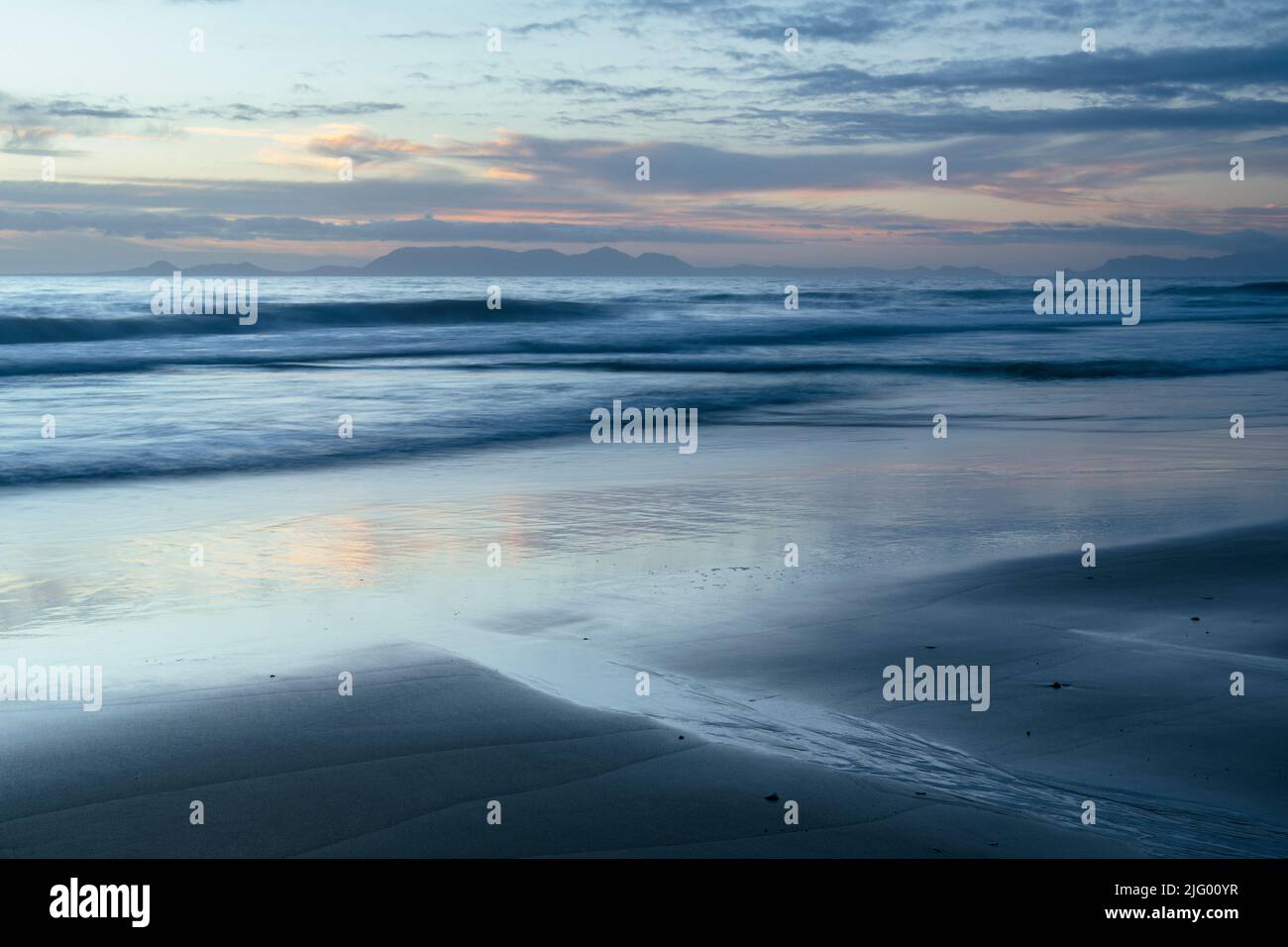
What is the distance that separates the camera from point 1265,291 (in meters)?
74.4

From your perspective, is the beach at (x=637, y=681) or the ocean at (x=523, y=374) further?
the ocean at (x=523, y=374)

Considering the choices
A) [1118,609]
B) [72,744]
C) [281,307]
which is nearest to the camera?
[72,744]

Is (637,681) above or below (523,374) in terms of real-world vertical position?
below

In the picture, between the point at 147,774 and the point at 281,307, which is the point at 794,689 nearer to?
the point at 147,774

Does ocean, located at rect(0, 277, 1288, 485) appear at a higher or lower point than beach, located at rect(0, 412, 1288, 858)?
higher

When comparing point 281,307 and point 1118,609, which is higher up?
point 281,307

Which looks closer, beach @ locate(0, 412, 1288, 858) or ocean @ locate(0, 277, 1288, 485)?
beach @ locate(0, 412, 1288, 858)

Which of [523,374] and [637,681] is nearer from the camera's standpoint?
[637,681]

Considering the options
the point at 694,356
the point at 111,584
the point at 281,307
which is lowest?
the point at 111,584

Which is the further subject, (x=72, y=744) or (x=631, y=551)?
(x=631, y=551)

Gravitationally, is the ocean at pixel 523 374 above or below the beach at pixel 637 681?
above

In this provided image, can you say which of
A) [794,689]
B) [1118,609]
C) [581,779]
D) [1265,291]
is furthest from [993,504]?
[1265,291]
